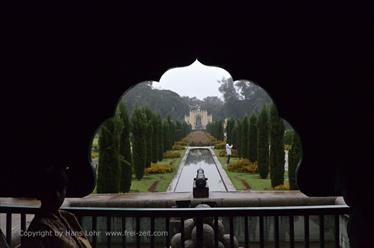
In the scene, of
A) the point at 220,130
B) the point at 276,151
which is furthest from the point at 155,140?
the point at 220,130

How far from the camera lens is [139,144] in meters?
15.5

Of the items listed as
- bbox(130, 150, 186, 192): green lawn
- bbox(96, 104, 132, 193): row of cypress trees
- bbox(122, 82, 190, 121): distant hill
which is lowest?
bbox(130, 150, 186, 192): green lawn

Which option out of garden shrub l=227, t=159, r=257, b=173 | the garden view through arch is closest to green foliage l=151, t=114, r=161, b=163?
the garden view through arch

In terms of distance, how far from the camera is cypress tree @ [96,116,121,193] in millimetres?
11070

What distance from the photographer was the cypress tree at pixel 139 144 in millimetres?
15211

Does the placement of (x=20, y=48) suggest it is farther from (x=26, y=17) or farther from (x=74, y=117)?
(x=74, y=117)

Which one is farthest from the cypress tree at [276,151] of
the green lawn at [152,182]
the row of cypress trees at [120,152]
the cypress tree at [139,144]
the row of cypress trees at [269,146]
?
the cypress tree at [139,144]

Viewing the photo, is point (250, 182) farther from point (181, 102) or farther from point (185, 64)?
point (181, 102)

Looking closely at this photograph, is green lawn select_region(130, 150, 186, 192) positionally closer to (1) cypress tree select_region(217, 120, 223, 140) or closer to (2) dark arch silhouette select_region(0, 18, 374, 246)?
(2) dark arch silhouette select_region(0, 18, 374, 246)

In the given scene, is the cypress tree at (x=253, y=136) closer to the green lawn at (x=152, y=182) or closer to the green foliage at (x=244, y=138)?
the green foliage at (x=244, y=138)

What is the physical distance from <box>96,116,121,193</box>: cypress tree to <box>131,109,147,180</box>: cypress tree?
387cm

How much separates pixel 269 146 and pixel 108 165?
6.76 meters

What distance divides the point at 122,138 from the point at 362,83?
460 inches

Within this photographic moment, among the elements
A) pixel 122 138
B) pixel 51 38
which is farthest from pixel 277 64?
pixel 122 138
